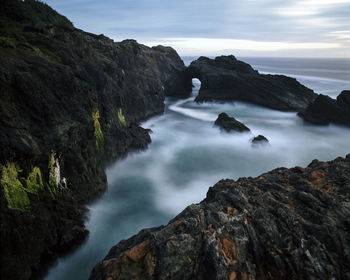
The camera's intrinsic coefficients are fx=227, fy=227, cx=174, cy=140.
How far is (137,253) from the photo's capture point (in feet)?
22.1

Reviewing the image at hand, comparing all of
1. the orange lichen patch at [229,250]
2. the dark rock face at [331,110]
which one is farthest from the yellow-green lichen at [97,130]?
the dark rock face at [331,110]

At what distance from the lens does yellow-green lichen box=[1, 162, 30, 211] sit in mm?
8773

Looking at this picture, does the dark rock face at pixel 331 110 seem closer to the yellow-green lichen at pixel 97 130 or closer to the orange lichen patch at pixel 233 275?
the yellow-green lichen at pixel 97 130

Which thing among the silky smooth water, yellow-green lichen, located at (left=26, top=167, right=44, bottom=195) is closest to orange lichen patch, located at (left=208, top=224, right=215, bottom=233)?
the silky smooth water

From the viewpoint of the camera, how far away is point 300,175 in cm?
1037

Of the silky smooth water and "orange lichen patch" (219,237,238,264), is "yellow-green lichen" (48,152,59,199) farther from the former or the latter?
"orange lichen patch" (219,237,238,264)

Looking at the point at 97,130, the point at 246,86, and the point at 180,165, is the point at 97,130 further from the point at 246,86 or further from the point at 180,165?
the point at 246,86

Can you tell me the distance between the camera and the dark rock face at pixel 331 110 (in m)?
36.8

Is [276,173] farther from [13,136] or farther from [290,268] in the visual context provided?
[13,136]

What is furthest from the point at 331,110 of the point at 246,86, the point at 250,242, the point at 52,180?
the point at 52,180

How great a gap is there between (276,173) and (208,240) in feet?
19.2

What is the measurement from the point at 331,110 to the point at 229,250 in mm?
40027

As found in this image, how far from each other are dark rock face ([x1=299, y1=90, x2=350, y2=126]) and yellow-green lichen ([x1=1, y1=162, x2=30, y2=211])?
41.9m

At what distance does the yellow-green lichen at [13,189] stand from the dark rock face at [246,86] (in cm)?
4821
